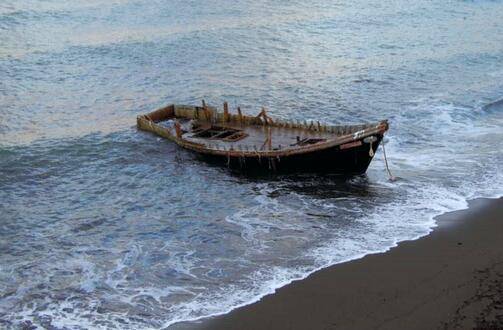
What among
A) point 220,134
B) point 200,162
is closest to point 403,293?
point 200,162

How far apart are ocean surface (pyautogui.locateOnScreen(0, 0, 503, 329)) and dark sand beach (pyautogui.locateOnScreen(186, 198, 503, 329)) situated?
0.80 meters

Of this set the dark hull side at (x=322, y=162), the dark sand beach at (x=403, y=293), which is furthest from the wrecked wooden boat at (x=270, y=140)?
the dark sand beach at (x=403, y=293)

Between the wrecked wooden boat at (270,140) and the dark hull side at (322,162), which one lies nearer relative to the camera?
the wrecked wooden boat at (270,140)

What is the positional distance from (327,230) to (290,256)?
2.14 m

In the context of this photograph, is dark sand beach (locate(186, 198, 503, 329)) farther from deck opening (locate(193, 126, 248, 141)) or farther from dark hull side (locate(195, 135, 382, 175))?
deck opening (locate(193, 126, 248, 141))

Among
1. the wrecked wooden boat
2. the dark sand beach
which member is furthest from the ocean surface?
the dark sand beach

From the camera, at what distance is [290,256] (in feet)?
61.8

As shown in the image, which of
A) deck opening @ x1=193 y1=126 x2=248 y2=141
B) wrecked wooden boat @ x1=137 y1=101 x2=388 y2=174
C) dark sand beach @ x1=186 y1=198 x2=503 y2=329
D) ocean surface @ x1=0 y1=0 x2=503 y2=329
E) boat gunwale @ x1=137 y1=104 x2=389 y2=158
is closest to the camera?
dark sand beach @ x1=186 y1=198 x2=503 y2=329

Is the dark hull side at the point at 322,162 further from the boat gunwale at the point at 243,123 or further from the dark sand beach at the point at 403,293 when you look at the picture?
the dark sand beach at the point at 403,293

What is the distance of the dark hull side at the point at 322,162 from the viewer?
23562 mm

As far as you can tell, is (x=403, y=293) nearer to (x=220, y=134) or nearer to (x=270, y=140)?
(x=270, y=140)

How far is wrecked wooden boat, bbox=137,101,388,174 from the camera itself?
76.9 ft

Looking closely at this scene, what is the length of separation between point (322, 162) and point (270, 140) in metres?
2.35

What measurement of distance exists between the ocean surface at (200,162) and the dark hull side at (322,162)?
0.48 m
